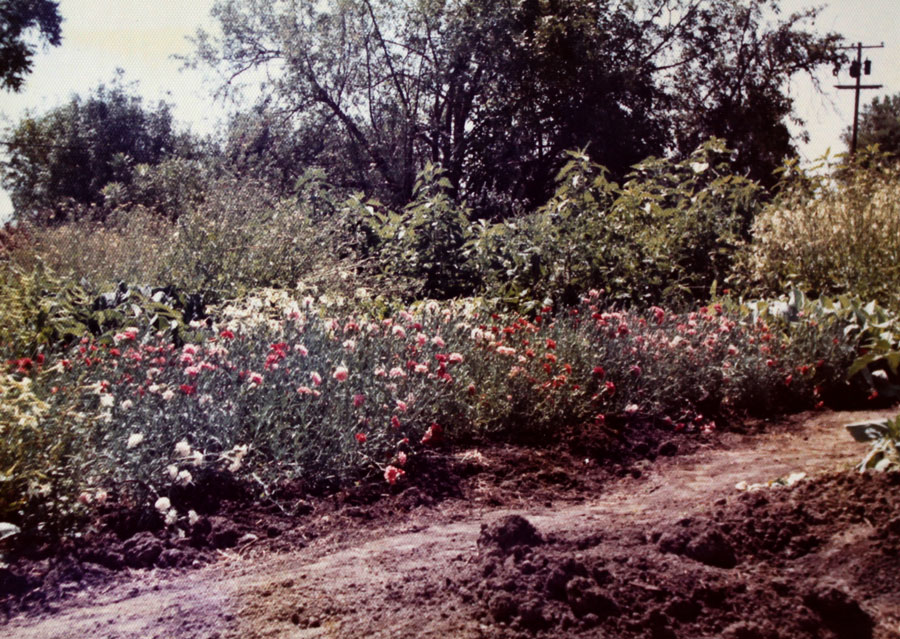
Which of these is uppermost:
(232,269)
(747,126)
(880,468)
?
(747,126)

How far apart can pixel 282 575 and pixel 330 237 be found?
19.6ft

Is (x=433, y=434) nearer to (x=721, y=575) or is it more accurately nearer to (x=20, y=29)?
(x=721, y=575)

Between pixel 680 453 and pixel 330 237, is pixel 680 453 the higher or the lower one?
the lower one

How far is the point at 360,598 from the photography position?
2160 mm

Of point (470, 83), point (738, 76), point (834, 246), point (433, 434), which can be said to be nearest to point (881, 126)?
point (738, 76)

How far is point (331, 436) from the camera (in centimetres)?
353

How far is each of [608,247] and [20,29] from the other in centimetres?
1304

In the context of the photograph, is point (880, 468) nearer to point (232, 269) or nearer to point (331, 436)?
point (331, 436)

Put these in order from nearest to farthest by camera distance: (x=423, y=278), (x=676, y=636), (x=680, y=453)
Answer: (x=676, y=636)
(x=680, y=453)
(x=423, y=278)

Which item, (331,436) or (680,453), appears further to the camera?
(680,453)

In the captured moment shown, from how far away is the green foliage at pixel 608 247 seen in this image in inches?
275

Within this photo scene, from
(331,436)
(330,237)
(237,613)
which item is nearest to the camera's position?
(237,613)

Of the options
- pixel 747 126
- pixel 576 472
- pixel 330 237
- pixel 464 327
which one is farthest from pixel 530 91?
pixel 576 472

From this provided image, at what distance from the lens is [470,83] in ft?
50.5
